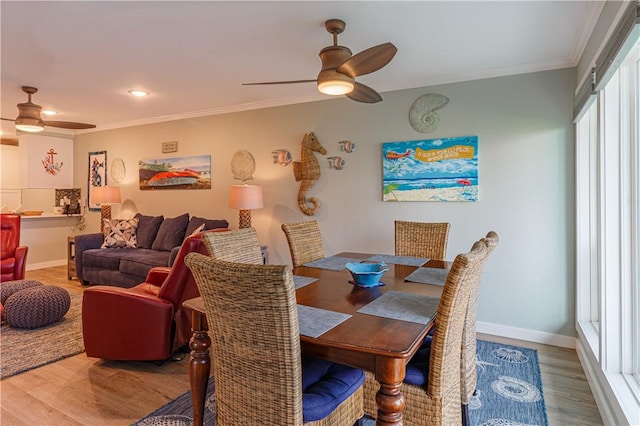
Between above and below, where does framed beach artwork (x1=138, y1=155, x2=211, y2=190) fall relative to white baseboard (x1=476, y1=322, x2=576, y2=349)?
above

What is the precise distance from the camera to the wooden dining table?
1.22m

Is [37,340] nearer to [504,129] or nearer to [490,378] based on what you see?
[490,378]

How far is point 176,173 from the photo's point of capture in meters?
5.37

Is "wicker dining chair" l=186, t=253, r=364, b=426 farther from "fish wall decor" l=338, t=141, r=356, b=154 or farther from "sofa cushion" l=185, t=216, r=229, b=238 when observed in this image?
"sofa cushion" l=185, t=216, r=229, b=238

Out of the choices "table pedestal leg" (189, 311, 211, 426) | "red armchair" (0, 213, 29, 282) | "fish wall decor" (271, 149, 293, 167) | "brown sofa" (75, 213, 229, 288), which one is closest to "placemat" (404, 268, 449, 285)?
"table pedestal leg" (189, 311, 211, 426)

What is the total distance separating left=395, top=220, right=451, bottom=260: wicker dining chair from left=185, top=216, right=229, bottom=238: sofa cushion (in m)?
2.44

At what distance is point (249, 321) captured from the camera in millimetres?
1200

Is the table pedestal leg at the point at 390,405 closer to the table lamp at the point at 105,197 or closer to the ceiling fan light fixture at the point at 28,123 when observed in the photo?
the ceiling fan light fixture at the point at 28,123

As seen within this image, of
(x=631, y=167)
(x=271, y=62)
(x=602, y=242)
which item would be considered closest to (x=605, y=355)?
(x=602, y=242)

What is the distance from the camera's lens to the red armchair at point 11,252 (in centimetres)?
412

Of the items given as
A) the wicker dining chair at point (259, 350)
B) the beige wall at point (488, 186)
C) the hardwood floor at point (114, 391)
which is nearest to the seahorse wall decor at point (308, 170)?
the beige wall at point (488, 186)

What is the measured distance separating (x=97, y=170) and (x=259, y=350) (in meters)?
6.33

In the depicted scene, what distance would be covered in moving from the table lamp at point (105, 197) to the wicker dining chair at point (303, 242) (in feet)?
13.0

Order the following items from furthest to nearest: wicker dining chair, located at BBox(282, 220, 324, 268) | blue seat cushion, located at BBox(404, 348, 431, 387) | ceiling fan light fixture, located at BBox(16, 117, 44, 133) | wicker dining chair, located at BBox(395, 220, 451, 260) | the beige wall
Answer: ceiling fan light fixture, located at BBox(16, 117, 44, 133)
the beige wall
wicker dining chair, located at BBox(395, 220, 451, 260)
wicker dining chair, located at BBox(282, 220, 324, 268)
blue seat cushion, located at BBox(404, 348, 431, 387)
